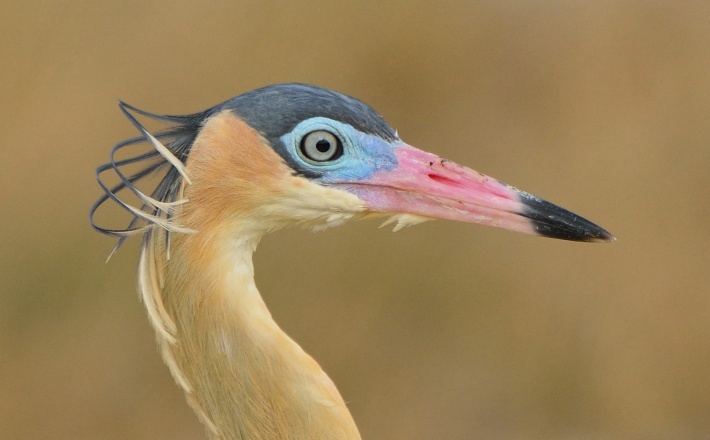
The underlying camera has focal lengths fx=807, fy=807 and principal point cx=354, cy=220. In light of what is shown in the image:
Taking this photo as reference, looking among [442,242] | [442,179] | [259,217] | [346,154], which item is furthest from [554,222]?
[442,242]

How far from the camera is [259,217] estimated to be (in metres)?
1.36

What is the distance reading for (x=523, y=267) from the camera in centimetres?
385

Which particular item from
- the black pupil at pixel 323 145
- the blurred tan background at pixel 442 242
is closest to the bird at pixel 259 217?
the black pupil at pixel 323 145

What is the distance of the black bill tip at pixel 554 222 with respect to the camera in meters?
1.38

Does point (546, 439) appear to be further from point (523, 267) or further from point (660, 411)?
point (523, 267)

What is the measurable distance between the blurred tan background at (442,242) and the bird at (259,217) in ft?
7.21

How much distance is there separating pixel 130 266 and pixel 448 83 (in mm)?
1684

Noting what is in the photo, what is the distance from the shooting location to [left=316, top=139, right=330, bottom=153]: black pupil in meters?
1.34

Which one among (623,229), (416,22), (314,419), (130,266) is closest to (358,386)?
(130,266)

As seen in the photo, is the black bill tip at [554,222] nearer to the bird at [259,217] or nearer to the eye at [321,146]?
the bird at [259,217]

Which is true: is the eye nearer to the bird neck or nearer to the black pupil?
the black pupil

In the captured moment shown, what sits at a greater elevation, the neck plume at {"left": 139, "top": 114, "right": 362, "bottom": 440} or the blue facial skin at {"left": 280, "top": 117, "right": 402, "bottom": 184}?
the blue facial skin at {"left": 280, "top": 117, "right": 402, "bottom": 184}

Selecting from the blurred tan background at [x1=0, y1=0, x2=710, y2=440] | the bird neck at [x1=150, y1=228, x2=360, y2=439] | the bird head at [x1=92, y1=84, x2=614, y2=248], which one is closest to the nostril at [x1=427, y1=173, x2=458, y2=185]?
the bird head at [x1=92, y1=84, x2=614, y2=248]

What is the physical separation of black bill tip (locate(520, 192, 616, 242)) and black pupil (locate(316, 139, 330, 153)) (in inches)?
13.7
